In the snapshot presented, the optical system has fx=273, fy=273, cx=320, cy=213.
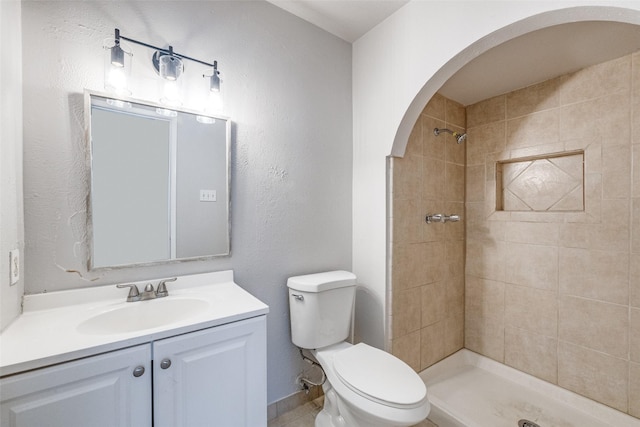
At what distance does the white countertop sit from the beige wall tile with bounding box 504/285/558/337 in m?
2.04

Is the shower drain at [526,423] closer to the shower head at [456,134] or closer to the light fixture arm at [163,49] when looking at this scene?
the shower head at [456,134]

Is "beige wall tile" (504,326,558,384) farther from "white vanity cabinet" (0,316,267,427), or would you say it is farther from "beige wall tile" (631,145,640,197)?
"white vanity cabinet" (0,316,267,427)

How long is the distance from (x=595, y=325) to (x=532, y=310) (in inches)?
13.4

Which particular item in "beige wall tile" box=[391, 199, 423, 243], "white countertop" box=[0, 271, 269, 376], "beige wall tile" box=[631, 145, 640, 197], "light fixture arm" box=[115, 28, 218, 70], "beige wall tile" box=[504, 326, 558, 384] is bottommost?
"beige wall tile" box=[504, 326, 558, 384]

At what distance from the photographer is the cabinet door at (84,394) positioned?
0.75 m

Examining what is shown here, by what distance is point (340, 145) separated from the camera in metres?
1.98

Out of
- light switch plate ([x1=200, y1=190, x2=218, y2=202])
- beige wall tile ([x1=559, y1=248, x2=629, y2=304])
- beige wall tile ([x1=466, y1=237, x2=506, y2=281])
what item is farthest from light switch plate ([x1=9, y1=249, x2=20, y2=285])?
beige wall tile ([x1=559, y1=248, x2=629, y2=304])

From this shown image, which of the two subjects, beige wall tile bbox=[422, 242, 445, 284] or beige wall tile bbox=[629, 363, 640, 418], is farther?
beige wall tile bbox=[422, 242, 445, 284]

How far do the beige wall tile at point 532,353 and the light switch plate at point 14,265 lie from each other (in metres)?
2.95

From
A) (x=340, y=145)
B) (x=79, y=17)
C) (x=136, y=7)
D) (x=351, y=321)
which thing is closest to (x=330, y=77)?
(x=340, y=145)

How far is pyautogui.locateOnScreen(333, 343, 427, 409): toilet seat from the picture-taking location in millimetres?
1164

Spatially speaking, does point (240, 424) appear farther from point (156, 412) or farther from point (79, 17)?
point (79, 17)

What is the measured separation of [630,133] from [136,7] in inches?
110

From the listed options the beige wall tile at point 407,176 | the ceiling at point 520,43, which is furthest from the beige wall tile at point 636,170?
the beige wall tile at point 407,176
